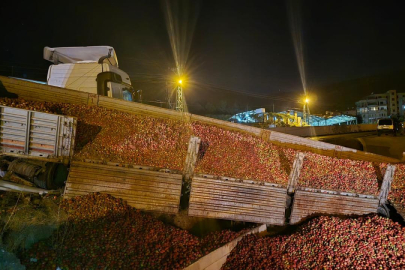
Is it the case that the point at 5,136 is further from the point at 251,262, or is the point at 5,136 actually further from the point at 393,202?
the point at 393,202

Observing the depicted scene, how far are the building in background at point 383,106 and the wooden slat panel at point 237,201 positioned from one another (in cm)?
9515

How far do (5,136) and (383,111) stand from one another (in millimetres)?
105128

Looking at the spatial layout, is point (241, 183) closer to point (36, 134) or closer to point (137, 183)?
point (137, 183)

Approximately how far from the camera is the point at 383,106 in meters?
83.2

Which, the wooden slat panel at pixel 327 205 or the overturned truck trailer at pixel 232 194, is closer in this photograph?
the overturned truck trailer at pixel 232 194

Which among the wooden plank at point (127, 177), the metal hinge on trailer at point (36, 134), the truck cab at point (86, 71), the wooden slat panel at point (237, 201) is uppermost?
the truck cab at point (86, 71)

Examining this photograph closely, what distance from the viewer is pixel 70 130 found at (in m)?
5.49

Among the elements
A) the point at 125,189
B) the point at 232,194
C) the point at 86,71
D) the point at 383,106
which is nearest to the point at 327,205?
the point at 232,194

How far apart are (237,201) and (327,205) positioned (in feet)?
10.4

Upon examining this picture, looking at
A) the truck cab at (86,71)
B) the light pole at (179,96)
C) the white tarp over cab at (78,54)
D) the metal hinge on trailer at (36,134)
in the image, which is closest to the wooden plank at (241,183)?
the metal hinge on trailer at (36,134)

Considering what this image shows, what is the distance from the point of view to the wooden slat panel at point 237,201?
6070 mm

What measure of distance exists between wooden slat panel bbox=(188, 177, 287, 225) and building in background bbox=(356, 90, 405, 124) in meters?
95.2

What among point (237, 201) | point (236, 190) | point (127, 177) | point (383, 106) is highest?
point (383, 106)

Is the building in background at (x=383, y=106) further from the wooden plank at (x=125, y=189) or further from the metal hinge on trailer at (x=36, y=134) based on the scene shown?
the metal hinge on trailer at (x=36, y=134)
